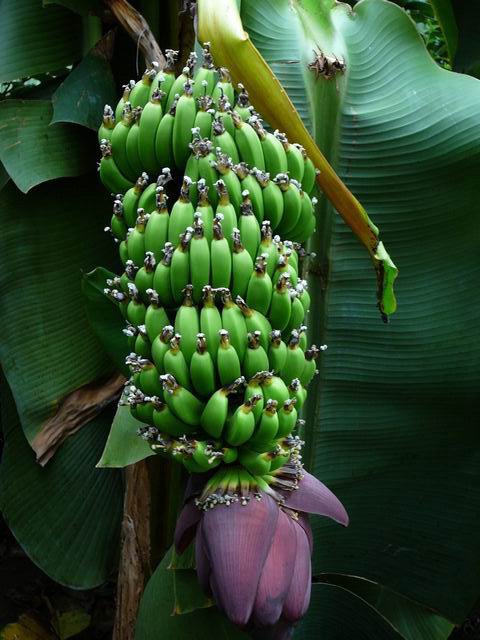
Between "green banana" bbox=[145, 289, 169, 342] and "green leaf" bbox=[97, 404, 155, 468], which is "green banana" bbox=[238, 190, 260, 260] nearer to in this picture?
"green banana" bbox=[145, 289, 169, 342]

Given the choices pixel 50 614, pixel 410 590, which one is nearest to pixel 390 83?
pixel 410 590

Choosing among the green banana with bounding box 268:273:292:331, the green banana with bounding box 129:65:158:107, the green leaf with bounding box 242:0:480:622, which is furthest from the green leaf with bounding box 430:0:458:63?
A: the green banana with bounding box 268:273:292:331

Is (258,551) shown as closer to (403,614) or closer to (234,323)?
(234,323)

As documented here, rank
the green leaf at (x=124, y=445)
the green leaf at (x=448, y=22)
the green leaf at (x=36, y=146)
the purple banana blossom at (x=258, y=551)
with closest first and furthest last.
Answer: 1. the purple banana blossom at (x=258, y=551)
2. the green leaf at (x=124, y=445)
3. the green leaf at (x=36, y=146)
4. the green leaf at (x=448, y=22)

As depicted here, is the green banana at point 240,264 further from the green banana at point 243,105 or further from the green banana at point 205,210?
the green banana at point 243,105

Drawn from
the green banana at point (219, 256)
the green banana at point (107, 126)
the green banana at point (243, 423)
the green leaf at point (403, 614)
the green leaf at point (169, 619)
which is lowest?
the green leaf at point (403, 614)

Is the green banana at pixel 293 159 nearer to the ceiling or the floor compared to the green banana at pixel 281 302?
nearer to the ceiling

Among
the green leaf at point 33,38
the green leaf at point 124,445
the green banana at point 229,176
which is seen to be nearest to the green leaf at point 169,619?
the green leaf at point 124,445
